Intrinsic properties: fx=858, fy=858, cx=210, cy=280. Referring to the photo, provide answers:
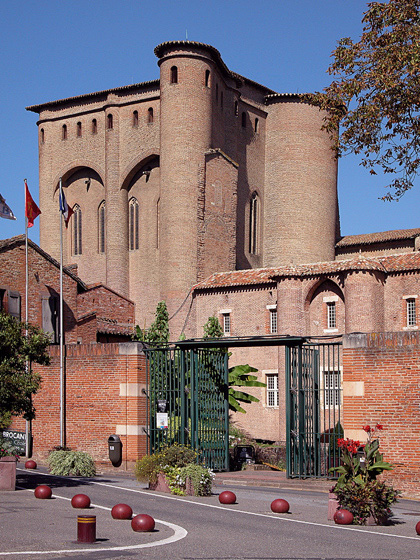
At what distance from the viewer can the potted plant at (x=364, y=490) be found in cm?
1481

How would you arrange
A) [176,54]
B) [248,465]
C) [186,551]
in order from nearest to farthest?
[186,551] → [248,465] → [176,54]

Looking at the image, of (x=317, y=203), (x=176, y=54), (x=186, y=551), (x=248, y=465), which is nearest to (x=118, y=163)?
(x=176, y=54)

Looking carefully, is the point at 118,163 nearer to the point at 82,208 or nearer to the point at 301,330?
the point at 82,208

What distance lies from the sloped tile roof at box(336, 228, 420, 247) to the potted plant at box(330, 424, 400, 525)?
38.3m

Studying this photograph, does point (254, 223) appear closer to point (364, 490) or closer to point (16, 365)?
point (16, 365)

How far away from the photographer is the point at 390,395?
19.7 metres

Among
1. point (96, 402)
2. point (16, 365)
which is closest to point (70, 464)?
point (96, 402)

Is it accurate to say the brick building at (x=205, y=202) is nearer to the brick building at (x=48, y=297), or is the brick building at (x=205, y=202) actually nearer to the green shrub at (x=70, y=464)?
the brick building at (x=48, y=297)

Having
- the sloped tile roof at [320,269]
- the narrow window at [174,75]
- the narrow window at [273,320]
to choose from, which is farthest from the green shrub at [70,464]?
the narrow window at [174,75]

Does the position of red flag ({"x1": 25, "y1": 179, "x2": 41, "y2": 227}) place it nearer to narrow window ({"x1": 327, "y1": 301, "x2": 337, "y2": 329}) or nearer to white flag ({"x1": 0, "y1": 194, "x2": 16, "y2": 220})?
white flag ({"x1": 0, "y1": 194, "x2": 16, "y2": 220})

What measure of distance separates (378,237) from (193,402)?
34.1 metres

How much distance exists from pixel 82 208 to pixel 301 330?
1039 inches

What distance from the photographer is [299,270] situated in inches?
1615

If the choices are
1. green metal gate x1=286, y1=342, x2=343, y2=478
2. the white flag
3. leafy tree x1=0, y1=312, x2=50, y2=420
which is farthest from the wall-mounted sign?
the white flag
